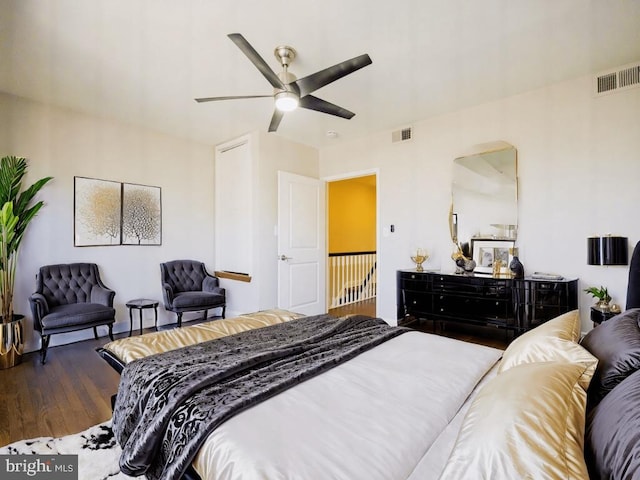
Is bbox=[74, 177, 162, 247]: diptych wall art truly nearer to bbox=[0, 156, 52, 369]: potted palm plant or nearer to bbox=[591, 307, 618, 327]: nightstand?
bbox=[0, 156, 52, 369]: potted palm plant

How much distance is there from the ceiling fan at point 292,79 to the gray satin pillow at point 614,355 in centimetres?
198

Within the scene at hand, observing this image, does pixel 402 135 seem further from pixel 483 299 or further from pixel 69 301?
pixel 69 301

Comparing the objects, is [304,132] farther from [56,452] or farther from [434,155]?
[56,452]

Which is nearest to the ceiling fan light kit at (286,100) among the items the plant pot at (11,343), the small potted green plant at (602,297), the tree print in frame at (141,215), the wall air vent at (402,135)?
the wall air vent at (402,135)

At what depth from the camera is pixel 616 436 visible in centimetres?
72

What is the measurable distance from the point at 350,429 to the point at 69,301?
397 cm

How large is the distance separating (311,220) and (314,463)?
4.37 m

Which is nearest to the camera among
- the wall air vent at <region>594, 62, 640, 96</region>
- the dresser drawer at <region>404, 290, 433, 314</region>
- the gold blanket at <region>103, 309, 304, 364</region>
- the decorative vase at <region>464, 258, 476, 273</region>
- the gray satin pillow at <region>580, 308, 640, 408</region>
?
the gray satin pillow at <region>580, 308, 640, 408</region>

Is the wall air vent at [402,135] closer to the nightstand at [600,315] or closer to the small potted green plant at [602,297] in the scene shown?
the small potted green plant at [602,297]

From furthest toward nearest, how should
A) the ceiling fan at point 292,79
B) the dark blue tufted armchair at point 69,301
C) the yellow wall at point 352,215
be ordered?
the yellow wall at point 352,215
the dark blue tufted armchair at point 69,301
the ceiling fan at point 292,79

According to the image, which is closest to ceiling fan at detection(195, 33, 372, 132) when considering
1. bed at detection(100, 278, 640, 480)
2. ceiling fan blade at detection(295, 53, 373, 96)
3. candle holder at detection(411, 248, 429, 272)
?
ceiling fan blade at detection(295, 53, 373, 96)

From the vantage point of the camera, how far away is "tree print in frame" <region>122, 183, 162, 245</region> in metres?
4.29

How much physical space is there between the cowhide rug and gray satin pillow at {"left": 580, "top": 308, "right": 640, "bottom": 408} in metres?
2.07

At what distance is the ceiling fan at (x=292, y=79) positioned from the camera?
2.19 meters
